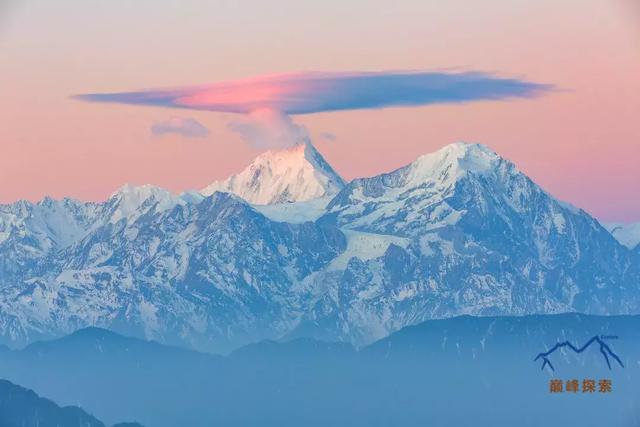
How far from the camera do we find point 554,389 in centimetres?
17150

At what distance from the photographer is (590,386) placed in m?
166

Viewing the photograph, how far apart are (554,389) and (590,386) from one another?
590 cm
